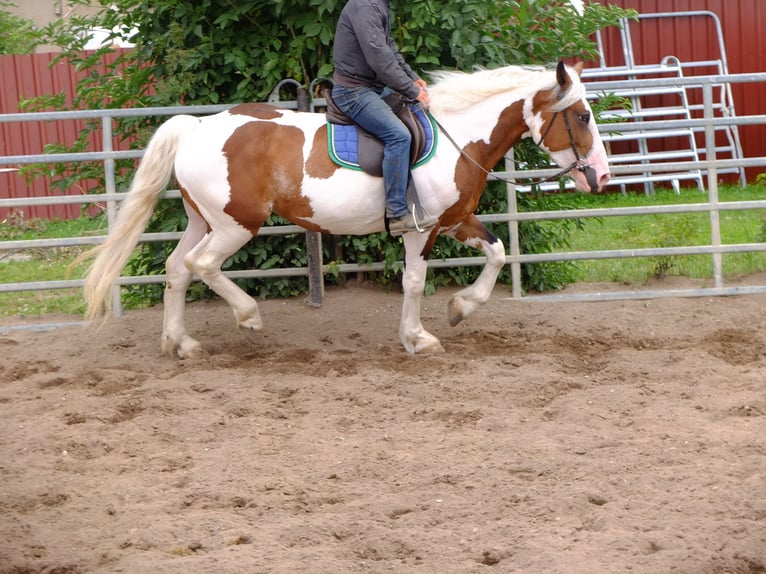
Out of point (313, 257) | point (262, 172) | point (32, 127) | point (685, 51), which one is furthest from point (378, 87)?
point (685, 51)

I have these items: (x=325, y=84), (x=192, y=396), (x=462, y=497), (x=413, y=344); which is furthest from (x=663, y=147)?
(x=462, y=497)

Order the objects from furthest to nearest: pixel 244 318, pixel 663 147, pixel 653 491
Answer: pixel 663 147 < pixel 244 318 < pixel 653 491

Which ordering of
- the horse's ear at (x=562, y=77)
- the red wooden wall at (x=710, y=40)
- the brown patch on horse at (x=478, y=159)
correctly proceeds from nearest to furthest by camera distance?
the horse's ear at (x=562, y=77)
the brown patch on horse at (x=478, y=159)
the red wooden wall at (x=710, y=40)

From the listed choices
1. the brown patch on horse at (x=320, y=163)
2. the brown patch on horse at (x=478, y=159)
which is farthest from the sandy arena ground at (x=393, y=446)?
the brown patch on horse at (x=320, y=163)

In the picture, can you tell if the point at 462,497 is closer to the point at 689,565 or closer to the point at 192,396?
the point at 689,565

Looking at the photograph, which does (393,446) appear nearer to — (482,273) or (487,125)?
(482,273)

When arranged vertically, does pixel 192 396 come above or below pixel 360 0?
below

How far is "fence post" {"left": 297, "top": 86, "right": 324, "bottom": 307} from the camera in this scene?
7.76 meters

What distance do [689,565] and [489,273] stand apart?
11.8 ft

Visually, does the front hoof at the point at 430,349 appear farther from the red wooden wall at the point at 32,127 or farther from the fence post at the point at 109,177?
the red wooden wall at the point at 32,127

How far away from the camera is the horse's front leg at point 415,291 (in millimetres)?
6730

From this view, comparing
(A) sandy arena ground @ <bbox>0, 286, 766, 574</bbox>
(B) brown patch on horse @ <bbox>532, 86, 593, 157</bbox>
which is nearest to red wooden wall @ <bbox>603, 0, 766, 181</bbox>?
(A) sandy arena ground @ <bbox>0, 286, 766, 574</bbox>

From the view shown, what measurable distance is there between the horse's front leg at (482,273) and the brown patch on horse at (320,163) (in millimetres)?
1003

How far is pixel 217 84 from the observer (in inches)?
314
